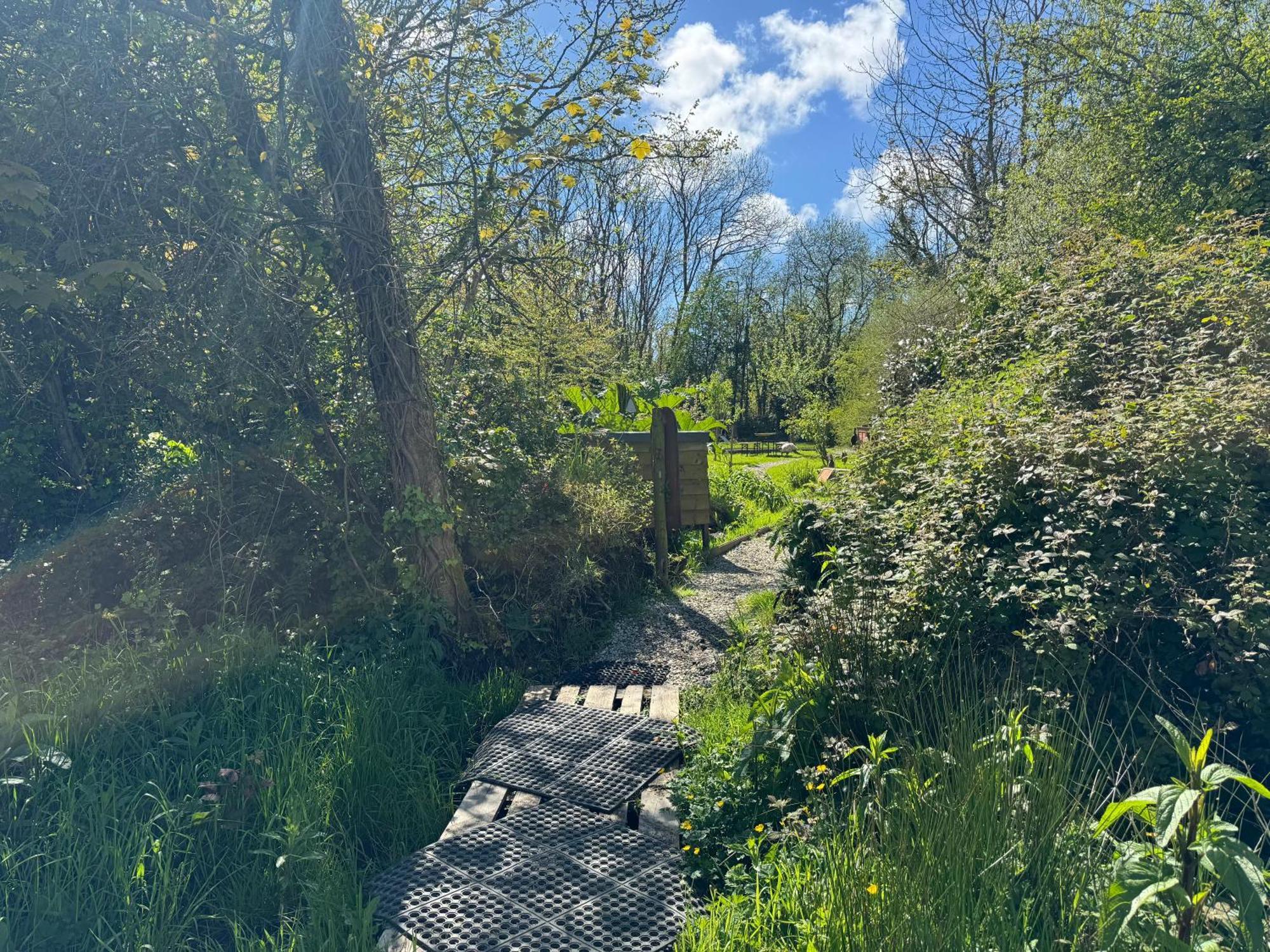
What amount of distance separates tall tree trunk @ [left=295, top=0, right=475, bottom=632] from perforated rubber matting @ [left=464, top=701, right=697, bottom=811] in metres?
1.08

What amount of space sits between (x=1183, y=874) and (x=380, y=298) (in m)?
4.19

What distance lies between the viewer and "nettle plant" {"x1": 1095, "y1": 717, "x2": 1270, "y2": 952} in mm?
1376

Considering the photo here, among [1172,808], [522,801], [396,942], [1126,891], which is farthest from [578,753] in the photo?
[1172,808]

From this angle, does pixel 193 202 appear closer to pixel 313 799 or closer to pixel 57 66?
pixel 57 66

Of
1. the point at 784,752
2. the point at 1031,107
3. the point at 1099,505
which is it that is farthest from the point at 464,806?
the point at 1031,107

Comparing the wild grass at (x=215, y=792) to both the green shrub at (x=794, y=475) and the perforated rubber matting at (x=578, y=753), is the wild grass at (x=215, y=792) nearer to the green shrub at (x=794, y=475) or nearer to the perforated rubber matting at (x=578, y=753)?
the perforated rubber matting at (x=578, y=753)

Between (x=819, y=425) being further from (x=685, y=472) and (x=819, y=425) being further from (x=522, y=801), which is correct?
(x=522, y=801)

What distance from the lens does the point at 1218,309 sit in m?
3.77

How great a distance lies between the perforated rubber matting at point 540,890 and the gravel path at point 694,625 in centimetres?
169

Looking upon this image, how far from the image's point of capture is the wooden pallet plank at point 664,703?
12.6ft

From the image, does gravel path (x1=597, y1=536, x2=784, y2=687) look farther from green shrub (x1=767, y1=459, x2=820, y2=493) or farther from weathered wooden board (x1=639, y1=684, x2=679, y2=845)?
green shrub (x1=767, y1=459, x2=820, y2=493)

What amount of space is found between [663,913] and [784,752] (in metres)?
0.74

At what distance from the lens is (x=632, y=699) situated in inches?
161

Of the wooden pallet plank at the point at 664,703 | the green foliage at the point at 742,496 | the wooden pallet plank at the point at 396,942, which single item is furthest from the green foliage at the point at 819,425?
the wooden pallet plank at the point at 396,942
